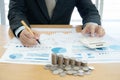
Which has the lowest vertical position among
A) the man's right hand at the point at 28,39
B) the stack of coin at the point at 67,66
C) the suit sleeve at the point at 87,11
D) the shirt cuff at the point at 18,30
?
the stack of coin at the point at 67,66

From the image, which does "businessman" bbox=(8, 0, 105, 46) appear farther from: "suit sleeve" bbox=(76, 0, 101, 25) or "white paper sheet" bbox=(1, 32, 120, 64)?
"white paper sheet" bbox=(1, 32, 120, 64)

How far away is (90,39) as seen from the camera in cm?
106

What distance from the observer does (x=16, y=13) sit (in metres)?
1.32

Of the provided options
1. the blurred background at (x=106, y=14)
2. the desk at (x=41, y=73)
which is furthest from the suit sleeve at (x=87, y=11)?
the blurred background at (x=106, y=14)

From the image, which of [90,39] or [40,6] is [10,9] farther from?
[90,39]

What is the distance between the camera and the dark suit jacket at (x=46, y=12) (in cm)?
136

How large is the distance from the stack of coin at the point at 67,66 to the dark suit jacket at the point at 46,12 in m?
0.54

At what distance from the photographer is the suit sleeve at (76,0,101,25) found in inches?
52.8

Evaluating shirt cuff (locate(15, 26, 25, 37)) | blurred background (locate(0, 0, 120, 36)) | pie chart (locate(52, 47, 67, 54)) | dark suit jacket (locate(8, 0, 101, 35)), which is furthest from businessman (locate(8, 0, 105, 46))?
blurred background (locate(0, 0, 120, 36))

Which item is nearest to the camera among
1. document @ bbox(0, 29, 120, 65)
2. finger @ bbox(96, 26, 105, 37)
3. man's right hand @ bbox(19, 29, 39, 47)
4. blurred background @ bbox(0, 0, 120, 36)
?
document @ bbox(0, 29, 120, 65)

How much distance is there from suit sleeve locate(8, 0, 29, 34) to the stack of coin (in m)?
0.41

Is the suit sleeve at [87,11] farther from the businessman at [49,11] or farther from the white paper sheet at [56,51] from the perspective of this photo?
the white paper sheet at [56,51]

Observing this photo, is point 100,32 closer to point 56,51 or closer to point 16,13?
point 56,51

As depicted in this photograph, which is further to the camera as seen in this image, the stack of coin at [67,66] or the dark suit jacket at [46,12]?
the dark suit jacket at [46,12]
